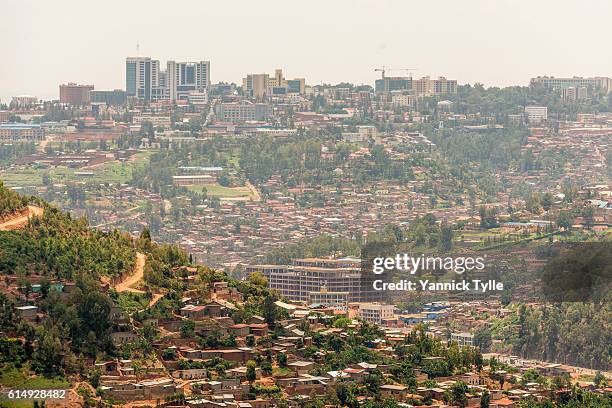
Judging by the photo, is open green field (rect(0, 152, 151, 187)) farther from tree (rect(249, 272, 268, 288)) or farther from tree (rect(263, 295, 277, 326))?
tree (rect(263, 295, 277, 326))

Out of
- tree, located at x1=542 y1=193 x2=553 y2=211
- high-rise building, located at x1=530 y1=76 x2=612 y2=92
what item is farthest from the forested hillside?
high-rise building, located at x1=530 y1=76 x2=612 y2=92

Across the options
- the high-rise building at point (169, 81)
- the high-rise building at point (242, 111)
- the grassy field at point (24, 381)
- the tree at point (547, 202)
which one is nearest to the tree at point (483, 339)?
the tree at point (547, 202)

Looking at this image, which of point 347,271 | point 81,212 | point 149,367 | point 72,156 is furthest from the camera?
point 72,156

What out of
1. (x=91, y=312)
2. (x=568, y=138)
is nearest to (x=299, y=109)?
(x=568, y=138)

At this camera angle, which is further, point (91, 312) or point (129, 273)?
point (129, 273)

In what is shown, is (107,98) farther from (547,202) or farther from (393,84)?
(547,202)

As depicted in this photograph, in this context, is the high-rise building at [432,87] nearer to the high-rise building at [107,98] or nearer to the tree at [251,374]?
the high-rise building at [107,98]

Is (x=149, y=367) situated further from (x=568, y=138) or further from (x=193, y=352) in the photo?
(x=568, y=138)
